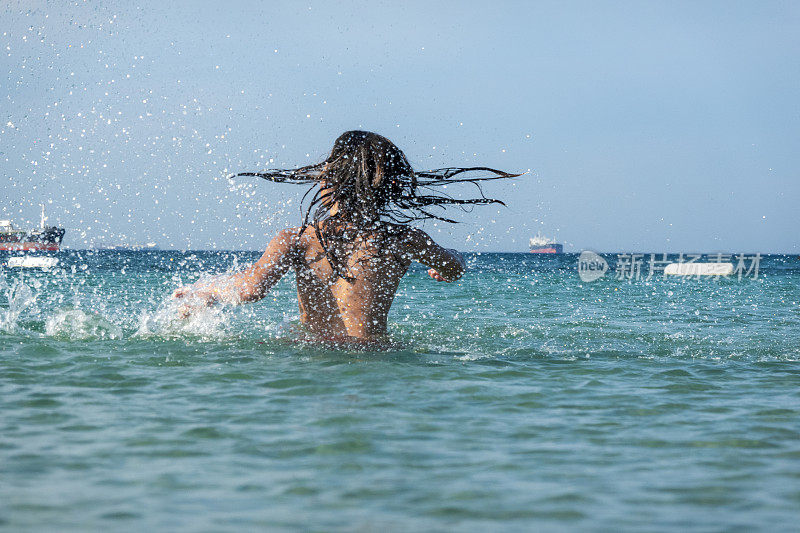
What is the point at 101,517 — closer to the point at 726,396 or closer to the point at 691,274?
the point at 726,396

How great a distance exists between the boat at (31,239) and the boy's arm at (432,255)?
6358cm

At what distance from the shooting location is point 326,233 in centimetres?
525

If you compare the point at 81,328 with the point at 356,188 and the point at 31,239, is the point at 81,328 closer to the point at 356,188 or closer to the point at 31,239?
the point at 356,188

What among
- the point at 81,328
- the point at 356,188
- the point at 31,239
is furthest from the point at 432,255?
the point at 31,239

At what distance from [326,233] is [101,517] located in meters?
2.86

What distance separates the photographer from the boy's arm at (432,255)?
536 centimetres

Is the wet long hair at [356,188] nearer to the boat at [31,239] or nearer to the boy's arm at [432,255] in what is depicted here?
the boy's arm at [432,255]

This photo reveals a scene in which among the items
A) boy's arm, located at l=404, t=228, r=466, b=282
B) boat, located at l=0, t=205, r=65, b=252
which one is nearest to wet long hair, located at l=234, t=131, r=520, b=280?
boy's arm, located at l=404, t=228, r=466, b=282

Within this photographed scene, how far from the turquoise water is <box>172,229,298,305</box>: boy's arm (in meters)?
0.51

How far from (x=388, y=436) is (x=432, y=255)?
1.92m

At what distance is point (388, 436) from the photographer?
12.1 feet

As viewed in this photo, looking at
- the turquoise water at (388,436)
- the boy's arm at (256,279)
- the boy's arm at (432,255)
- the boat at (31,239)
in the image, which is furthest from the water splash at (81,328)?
the boat at (31,239)

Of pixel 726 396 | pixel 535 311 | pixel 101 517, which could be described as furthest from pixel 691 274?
pixel 101 517

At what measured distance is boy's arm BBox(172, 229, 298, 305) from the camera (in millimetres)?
5129
